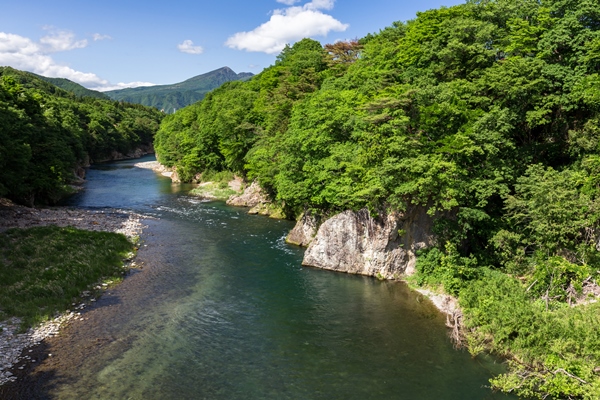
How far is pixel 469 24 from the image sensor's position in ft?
99.7

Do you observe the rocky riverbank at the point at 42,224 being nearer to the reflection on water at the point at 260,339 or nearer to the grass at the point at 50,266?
the grass at the point at 50,266

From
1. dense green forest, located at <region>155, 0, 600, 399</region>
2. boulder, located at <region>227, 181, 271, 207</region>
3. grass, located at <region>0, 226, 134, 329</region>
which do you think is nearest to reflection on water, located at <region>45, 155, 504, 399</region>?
grass, located at <region>0, 226, 134, 329</region>

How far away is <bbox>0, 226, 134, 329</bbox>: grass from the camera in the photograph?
2355 centimetres

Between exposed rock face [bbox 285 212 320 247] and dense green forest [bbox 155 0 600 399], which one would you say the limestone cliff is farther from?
dense green forest [bbox 155 0 600 399]

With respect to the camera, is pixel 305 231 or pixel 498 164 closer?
pixel 498 164

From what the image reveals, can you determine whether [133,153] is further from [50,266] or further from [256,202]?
[50,266]

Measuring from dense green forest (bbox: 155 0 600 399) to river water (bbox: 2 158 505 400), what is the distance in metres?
2.81

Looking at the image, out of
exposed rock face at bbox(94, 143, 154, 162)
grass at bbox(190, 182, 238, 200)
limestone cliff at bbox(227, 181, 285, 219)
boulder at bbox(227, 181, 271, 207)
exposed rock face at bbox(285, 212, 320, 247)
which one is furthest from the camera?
exposed rock face at bbox(94, 143, 154, 162)

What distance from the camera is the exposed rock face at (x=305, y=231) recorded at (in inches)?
1487

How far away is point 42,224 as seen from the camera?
39.2 metres

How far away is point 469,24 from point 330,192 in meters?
17.1

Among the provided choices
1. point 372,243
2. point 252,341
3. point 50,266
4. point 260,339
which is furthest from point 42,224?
point 372,243

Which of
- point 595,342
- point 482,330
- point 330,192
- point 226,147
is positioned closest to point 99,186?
point 226,147

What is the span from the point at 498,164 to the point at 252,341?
65.3 feet
